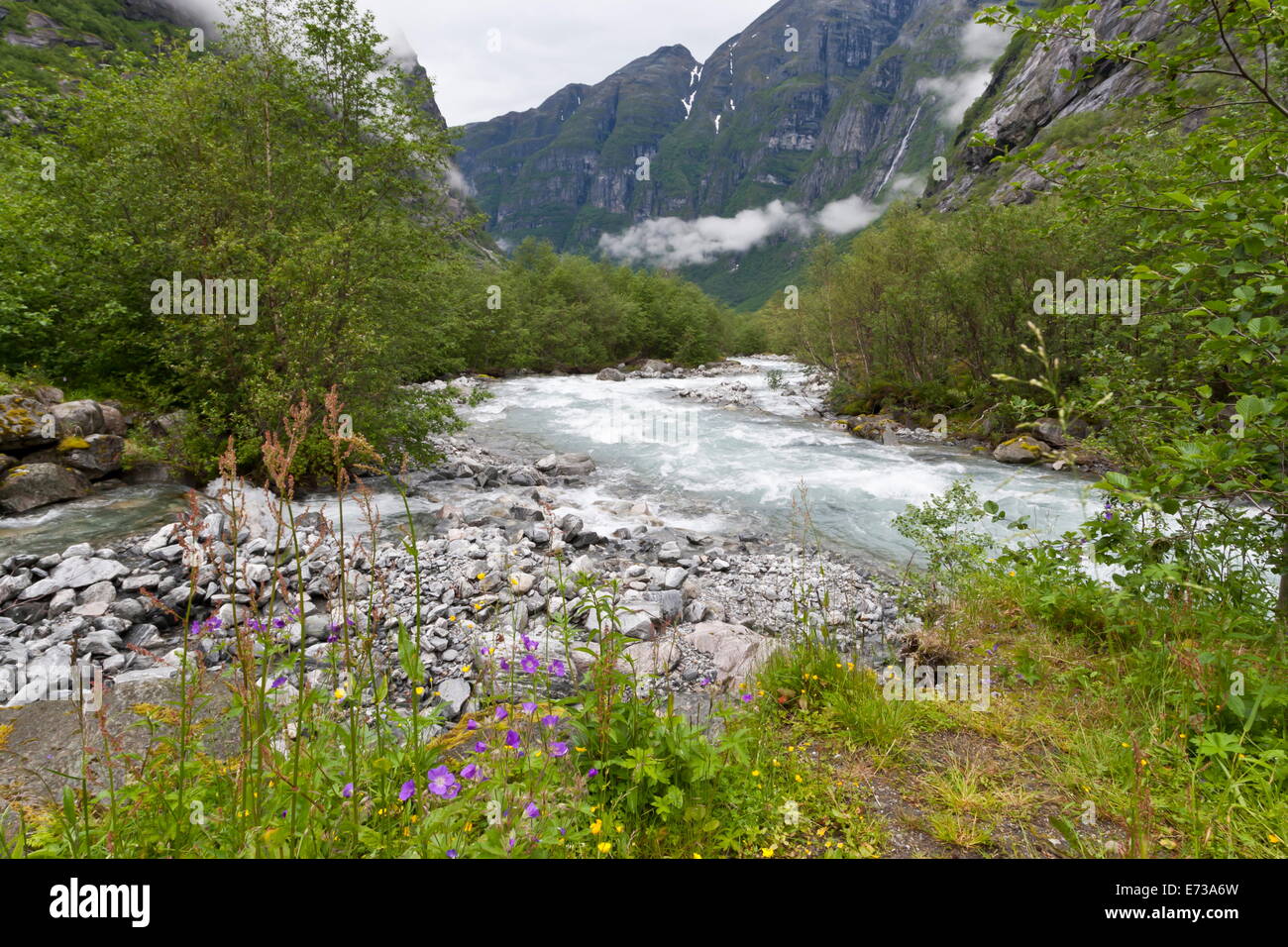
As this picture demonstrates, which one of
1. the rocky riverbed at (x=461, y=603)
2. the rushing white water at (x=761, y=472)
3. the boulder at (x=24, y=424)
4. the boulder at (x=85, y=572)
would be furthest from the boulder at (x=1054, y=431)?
the boulder at (x=24, y=424)

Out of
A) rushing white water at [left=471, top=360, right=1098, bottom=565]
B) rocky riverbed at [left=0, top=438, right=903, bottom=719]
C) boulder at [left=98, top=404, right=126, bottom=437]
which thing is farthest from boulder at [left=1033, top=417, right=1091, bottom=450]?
boulder at [left=98, top=404, right=126, bottom=437]

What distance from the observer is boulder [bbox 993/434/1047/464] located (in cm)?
1822

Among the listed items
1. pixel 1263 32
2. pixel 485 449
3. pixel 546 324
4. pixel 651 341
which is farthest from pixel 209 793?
pixel 651 341

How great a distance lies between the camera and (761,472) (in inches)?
678

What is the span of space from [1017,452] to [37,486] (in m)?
24.8

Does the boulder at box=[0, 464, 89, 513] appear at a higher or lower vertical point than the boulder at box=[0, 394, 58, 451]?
lower

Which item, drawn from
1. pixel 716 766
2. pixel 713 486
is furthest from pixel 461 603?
pixel 713 486

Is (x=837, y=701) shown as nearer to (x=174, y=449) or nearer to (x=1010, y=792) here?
(x=1010, y=792)

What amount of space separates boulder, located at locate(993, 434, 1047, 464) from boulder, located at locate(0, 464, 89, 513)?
24.1 metres

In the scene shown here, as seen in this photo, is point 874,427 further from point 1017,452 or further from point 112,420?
point 112,420

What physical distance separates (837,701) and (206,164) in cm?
1651

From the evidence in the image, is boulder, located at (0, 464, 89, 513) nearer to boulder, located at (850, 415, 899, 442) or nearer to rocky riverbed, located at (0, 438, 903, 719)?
rocky riverbed, located at (0, 438, 903, 719)

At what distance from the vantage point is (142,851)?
6.12ft
